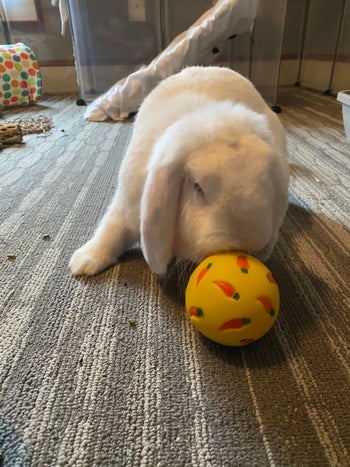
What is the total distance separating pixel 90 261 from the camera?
93 cm

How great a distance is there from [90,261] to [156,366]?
0.35 m

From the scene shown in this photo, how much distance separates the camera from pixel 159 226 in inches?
27.8

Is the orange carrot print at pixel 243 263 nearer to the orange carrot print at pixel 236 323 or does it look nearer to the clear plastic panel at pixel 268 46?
the orange carrot print at pixel 236 323

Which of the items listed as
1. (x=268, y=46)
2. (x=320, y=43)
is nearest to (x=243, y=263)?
(x=268, y=46)

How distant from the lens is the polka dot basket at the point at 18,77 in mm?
2906

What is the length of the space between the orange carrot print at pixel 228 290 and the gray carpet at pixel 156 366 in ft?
0.46

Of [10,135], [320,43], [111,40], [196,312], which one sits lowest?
[10,135]

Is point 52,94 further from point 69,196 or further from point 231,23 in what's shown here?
point 69,196

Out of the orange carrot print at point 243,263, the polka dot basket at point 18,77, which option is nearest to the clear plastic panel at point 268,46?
the polka dot basket at point 18,77

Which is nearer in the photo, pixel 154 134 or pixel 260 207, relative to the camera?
pixel 260 207

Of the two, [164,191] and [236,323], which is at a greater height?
[164,191]

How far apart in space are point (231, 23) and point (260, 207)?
222 cm

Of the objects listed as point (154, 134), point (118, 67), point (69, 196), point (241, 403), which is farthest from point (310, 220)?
point (118, 67)

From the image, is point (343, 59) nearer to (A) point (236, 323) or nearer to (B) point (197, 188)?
(B) point (197, 188)
